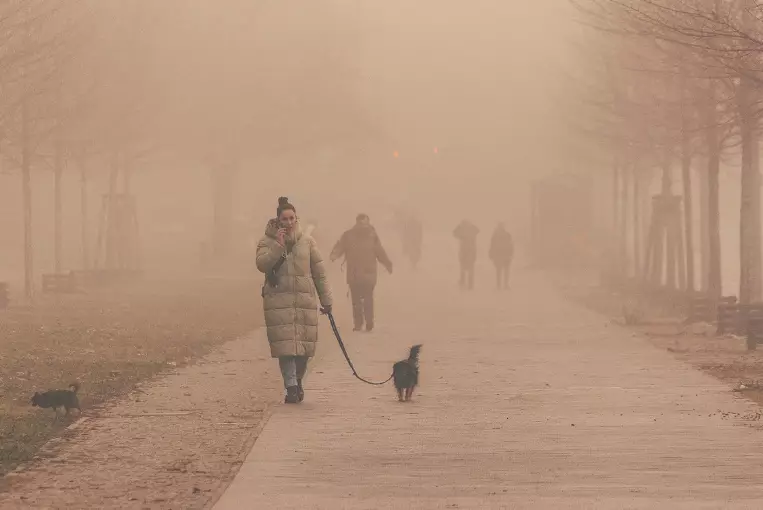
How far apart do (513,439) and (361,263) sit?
12.3 meters

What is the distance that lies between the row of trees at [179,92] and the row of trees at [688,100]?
1068 cm

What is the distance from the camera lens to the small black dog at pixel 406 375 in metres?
13.1

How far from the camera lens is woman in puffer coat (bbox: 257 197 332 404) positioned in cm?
1302

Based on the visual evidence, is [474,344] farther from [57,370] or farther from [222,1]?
[222,1]

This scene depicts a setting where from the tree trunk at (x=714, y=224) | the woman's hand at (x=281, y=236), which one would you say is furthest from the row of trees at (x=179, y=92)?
the woman's hand at (x=281, y=236)

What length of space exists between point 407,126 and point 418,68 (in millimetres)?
12286

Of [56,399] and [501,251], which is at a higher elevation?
[501,251]

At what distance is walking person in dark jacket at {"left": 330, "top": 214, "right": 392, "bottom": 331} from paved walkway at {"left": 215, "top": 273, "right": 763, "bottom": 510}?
12.5 ft

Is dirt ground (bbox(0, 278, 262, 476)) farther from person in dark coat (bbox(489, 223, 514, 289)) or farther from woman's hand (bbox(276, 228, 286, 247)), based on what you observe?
person in dark coat (bbox(489, 223, 514, 289))

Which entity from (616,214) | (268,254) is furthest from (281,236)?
(616,214)

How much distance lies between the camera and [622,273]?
38.9m

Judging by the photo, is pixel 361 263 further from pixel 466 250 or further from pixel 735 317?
pixel 466 250

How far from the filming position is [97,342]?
19.8 meters

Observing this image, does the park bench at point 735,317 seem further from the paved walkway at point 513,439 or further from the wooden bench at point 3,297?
the wooden bench at point 3,297
